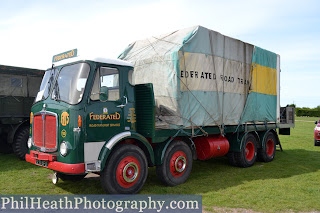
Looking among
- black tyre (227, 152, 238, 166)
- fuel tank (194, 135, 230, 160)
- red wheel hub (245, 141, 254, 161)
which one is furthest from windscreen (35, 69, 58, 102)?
red wheel hub (245, 141, 254, 161)

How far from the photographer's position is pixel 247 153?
9797 millimetres

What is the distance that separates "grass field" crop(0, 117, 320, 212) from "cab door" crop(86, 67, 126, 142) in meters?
1.52

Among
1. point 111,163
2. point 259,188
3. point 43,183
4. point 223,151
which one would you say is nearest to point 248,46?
point 223,151

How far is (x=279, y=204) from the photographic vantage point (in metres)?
5.60

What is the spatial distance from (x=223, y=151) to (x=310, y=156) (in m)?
5.36

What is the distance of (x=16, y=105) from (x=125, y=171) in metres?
6.38

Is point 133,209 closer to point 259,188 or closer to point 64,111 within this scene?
point 64,111

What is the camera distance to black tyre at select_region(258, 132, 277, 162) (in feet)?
34.0

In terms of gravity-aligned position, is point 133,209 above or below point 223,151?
below

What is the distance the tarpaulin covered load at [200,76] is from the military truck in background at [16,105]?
A: 14.6ft

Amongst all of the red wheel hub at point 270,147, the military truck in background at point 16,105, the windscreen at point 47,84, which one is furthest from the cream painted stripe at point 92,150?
the red wheel hub at point 270,147

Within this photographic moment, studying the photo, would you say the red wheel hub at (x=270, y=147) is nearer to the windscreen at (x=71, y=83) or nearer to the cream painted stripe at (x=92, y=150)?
the cream painted stripe at (x=92, y=150)

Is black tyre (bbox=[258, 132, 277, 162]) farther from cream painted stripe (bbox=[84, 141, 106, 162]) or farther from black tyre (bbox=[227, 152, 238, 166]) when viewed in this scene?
cream painted stripe (bbox=[84, 141, 106, 162])

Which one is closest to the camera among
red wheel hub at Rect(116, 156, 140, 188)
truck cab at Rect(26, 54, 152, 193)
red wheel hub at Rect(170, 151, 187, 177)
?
truck cab at Rect(26, 54, 152, 193)
